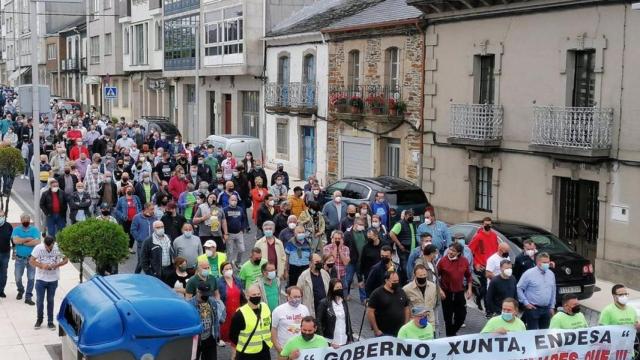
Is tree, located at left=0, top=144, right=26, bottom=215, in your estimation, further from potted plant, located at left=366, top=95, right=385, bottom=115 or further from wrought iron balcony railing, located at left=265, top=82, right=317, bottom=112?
wrought iron balcony railing, located at left=265, top=82, right=317, bottom=112

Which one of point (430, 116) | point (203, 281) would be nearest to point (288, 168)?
point (430, 116)

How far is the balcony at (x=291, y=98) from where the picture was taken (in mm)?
33719

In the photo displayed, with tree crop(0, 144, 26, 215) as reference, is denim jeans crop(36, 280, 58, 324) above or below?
below

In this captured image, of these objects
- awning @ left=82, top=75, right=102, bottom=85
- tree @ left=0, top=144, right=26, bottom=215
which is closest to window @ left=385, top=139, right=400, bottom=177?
tree @ left=0, top=144, right=26, bottom=215

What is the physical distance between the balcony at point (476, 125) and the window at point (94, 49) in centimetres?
4303

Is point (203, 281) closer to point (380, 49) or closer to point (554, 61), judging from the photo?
point (554, 61)

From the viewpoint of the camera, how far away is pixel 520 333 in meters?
10.8

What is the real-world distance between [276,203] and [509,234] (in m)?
5.40

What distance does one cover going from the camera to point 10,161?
2491cm

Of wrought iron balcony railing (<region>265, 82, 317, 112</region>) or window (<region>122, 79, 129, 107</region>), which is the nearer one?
wrought iron balcony railing (<region>265, 82, 317, 112</region>)

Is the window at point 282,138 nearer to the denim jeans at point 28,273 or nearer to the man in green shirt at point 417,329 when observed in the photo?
the denim jeans at point 28,273

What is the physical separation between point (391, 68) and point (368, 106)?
1.42m

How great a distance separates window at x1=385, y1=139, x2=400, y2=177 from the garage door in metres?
0.74

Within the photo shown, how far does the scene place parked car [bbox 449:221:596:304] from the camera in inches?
616
